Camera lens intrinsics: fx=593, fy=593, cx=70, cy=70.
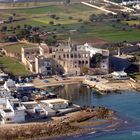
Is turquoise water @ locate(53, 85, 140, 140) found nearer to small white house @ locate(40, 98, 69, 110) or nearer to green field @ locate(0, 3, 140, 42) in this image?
small white house @ locate(40, 98, 69, 110)

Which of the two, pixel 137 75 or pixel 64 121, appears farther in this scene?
pixel 137 75

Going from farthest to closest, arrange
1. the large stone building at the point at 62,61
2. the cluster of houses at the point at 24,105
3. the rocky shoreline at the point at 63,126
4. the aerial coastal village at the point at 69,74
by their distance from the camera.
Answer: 1. the large stone building at the point at 62,61
2. the cluster of houses at the point at 24,105
3. the aerial coastal village at the point at 69,74
4. the rocky shoreline at the point at 63,126

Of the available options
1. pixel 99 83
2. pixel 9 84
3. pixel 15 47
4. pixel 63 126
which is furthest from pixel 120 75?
pixel 15 47

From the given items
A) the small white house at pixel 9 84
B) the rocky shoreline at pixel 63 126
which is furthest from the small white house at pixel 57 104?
the small white house at pixel 9 84

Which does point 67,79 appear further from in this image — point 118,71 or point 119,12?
point 119,12

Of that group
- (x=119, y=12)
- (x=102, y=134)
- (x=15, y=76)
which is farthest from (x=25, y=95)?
(x=119, y=12)

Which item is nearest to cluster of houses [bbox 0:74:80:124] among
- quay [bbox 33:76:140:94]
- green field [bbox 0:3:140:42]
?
quay [bbox 33:76:140:94]

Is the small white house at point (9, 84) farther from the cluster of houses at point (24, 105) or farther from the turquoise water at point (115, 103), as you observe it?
the turquoise water at point (115, 103)

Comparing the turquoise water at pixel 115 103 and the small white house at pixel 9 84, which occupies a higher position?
the small white house at pixel 9 84

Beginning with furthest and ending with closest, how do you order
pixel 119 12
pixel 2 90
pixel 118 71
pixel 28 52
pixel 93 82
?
pixel 119 12 → pixel 28 52 → pixel 118 71 → pixel 93 82 → pixel 2 90
